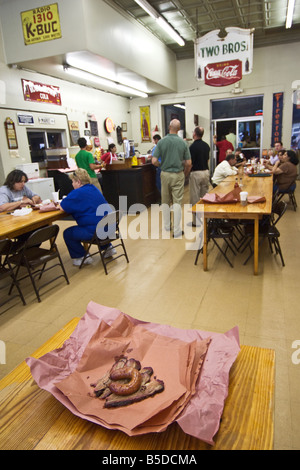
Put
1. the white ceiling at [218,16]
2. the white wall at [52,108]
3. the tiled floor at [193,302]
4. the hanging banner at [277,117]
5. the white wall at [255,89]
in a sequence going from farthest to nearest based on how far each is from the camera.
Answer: the hanging banner at [277,117]
the white wall at [255,89]
the white ceiling at [218,16]
the white wall at [52,108]
the tiled floor at [193,302]

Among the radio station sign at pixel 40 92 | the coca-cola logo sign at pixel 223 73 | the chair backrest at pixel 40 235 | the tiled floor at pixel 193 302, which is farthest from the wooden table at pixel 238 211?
the radio station sign at pixel 40 92

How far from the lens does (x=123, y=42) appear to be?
691cm

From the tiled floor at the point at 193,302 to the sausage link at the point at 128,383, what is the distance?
1.12 metres

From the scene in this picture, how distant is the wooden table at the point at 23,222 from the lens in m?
3.18

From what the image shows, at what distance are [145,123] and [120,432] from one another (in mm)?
11545

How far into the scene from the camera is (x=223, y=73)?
5297 millimetres

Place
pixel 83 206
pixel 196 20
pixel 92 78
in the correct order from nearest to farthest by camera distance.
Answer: pixel 83 206 < pixel 92 78 < pixel 196 20

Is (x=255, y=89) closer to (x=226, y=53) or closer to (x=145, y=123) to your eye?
(x=145, y=123)

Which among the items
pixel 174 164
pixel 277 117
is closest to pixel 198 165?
pixel 174 164

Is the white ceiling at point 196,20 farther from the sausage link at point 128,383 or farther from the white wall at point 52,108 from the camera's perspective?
the sausage link at point 128,383

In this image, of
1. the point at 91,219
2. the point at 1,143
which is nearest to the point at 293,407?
the point at 91,219

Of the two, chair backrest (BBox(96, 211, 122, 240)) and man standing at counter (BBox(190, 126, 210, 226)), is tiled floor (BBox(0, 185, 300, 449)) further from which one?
man standing at counter (BBox(190, 126, 210, 226))

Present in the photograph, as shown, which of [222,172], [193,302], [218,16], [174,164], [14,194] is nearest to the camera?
[193,302]
